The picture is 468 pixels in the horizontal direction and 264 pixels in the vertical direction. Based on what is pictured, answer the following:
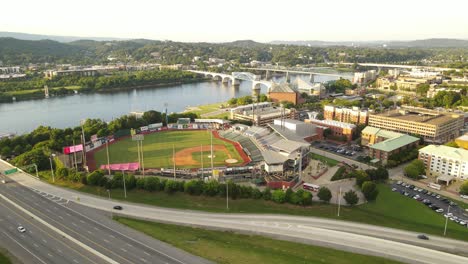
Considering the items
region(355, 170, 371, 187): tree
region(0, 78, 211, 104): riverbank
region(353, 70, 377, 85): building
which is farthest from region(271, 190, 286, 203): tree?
region(353, 70, 377, 85): building

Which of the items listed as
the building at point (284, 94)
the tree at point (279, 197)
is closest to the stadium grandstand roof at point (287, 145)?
the tree at point (279, 197)

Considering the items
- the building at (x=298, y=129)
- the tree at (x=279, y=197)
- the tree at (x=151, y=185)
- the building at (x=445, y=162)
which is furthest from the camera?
the building at (x=298, y=129)

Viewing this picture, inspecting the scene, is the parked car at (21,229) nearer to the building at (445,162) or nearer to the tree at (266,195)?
the tree at (266,195)

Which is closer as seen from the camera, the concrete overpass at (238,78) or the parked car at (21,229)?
the parked car at (21,229)

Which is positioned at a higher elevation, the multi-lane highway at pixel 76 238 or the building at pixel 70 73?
the building at pixel 70 73

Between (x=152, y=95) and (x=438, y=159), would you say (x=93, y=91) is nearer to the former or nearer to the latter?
(x=152, y=95)

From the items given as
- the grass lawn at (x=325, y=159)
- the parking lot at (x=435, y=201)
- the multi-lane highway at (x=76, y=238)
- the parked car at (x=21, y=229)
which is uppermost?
the parked car at (x=21, y=229)

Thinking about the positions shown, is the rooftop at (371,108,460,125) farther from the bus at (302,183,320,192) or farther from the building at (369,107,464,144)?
the bus at (302,183,320,192)
